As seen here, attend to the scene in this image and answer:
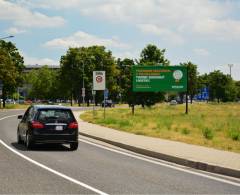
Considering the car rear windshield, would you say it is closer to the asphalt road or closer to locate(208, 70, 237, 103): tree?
the asphalt road

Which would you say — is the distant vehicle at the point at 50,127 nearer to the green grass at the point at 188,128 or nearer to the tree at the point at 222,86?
the green grass at the point at 188,128

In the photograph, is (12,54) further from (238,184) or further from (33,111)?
(238,184)

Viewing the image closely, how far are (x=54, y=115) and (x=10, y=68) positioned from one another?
6677cm

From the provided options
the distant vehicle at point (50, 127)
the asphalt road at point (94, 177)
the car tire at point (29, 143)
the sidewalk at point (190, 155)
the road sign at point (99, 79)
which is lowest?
the asphalt road at point (94, 177)

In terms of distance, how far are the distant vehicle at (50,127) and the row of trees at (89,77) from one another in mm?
38048

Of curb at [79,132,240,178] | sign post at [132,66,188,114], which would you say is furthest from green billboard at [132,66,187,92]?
curb at [79,132,240,178]

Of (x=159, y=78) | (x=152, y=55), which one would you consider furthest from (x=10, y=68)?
(x=159, y=78)

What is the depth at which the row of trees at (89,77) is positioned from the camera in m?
73.2

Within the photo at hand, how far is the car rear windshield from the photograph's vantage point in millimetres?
18172

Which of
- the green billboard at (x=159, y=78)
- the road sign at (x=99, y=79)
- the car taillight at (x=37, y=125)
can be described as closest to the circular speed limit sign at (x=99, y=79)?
the road sign at (x=99, y=79)

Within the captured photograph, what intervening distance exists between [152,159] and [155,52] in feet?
191

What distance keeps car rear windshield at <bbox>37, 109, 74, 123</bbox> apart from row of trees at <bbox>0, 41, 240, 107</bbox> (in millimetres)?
37919

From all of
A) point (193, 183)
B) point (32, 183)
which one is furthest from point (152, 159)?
point (32, 183)

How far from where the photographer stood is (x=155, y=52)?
240ft
